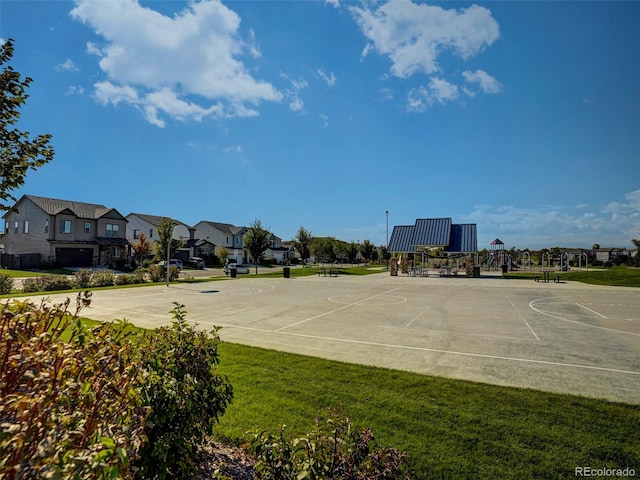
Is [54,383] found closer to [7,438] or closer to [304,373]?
[7,438]

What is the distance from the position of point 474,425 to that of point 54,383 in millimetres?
4832

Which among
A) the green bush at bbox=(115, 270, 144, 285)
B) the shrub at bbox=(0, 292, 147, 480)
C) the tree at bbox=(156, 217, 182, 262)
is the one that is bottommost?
the green bush at bbox=(115, 270, 144, 285)

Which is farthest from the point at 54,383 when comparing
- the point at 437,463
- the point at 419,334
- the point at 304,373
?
the point at 419,334

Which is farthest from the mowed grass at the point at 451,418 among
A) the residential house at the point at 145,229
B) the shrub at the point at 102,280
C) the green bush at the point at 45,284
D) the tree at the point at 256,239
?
the residential house at the point at 145,229

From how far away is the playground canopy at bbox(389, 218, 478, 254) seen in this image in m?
41.1

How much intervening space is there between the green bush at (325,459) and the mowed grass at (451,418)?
861 mm

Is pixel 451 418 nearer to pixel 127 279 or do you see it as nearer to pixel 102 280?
pixel 127 279

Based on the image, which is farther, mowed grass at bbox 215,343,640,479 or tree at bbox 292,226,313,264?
tree at bbox 292,226,313,264

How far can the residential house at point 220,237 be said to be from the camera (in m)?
70.3

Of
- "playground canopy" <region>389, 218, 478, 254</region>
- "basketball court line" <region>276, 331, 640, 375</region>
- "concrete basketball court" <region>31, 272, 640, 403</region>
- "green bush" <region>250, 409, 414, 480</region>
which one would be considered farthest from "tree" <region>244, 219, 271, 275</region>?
"green bush" <region>250, 409, 414, 480</region>

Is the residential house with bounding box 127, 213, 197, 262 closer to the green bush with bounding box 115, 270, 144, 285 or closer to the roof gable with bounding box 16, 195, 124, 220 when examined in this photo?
the roof gable with bounding box 16, 195, 124, 220

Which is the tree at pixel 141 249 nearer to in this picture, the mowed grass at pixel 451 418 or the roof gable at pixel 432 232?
the roof gable at pixel 432 232

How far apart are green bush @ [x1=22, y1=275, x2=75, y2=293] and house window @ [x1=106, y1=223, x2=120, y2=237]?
29.9m

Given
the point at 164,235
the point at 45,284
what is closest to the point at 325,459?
the point at 45,284
